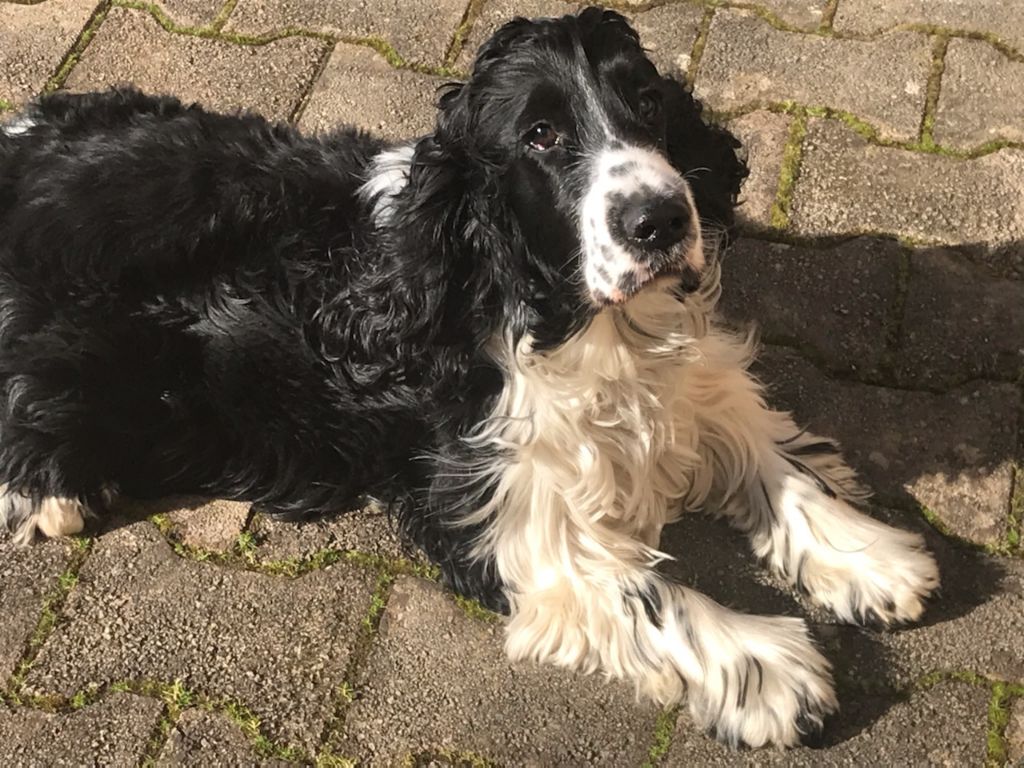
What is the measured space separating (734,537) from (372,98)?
2.44 m

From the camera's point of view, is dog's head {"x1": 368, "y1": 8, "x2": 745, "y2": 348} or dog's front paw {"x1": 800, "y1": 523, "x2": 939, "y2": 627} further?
dog's front paw {"x1": 800, "y1": 523, "x2": 939, "y2": 627}

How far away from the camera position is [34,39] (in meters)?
5.14

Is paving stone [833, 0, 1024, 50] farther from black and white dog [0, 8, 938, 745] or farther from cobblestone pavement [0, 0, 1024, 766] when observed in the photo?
black and white dog [0, 8, 938, 745]

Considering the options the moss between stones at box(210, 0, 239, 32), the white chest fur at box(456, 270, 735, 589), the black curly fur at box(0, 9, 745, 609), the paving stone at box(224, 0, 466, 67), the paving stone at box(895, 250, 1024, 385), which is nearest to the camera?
the black curly fur at box(0, 9, 745, 609)

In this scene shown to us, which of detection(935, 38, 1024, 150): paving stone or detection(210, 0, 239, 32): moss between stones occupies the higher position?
detection(935, 38, 1024, 150): paving stone

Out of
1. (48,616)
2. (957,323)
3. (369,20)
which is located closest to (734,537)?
(957,323)

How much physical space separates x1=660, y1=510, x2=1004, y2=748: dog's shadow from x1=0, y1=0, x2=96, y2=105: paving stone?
340cm

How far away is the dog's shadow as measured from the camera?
3.24 metres

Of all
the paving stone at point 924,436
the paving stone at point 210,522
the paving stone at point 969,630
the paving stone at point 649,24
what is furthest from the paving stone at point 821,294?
the paving stone at point 210,522

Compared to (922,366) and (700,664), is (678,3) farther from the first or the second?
(700,664)

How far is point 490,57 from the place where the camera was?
2.96 meters

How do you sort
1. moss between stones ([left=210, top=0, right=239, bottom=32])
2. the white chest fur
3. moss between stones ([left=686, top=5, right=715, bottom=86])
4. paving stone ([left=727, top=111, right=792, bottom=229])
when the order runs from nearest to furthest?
1. the white chest fur
2. paving stone ([left=727, top=111, right=792, bottom=229])
3. moss between stones ([left=686, top=5, right=715, bottom=86])
4. moss between stones ([left=210, top=0, right=239, bottom=32])

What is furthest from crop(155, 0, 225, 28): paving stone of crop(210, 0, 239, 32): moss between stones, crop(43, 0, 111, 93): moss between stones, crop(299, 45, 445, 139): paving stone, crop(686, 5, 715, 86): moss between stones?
crop(686, 5, 715, 86): moss between stones

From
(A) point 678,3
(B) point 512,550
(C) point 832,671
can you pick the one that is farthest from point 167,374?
(A) point 678,3
